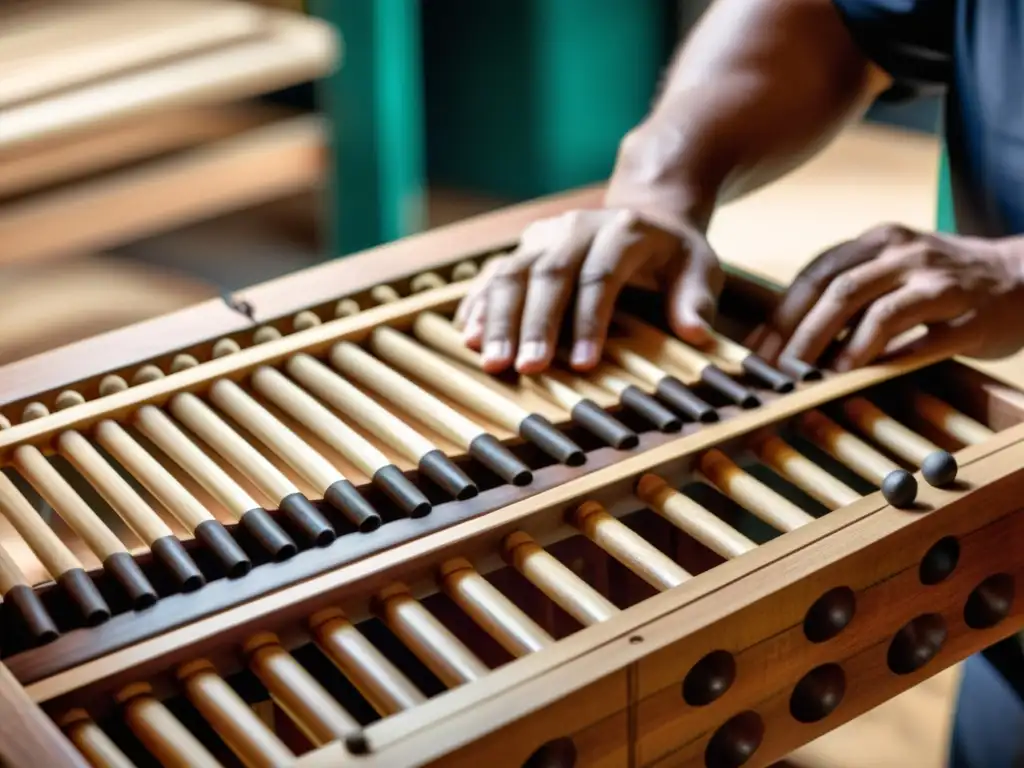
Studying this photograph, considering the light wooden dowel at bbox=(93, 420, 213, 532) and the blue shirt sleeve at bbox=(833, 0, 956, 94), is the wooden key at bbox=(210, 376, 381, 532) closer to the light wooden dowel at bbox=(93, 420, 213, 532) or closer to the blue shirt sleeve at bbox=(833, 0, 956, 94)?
the light wooden dowel at bbox=(93, 420, 213, 532)

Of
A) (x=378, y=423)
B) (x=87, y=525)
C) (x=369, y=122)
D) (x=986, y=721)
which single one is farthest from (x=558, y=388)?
(x=369, y=122)

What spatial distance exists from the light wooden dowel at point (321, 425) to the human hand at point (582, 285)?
14 centimetres

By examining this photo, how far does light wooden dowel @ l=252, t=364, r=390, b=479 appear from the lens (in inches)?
37.7

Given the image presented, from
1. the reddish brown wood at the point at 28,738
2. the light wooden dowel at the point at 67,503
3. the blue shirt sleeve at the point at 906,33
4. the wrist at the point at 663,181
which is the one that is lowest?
the light wooden dowel at the point at 67,503

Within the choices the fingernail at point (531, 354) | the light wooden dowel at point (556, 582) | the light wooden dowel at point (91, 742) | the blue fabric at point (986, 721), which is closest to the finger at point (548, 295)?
the fingernail at point (531, 354)

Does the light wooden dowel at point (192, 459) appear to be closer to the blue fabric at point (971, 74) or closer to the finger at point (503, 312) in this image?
the finger at point (503, 312)

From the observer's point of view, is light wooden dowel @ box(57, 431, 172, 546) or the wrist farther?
the wrist

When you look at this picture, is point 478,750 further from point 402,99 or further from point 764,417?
point 402,99

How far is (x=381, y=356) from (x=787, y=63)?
52 centimetres

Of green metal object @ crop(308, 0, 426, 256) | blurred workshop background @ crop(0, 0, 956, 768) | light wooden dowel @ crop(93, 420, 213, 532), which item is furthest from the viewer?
green metal object @ crop(308, 0, 426, 256)

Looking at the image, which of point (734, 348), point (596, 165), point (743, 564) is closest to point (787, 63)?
point (734, 348)

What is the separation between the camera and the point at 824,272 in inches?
44.6

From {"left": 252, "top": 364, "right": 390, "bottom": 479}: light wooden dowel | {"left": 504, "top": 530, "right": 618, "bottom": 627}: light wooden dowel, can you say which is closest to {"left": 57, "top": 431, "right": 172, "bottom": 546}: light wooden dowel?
{"left": 252, "top": 364, "right": 390, "bottom": 479}: light wooden dowel

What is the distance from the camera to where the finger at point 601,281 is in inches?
43.1
